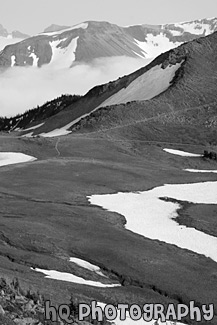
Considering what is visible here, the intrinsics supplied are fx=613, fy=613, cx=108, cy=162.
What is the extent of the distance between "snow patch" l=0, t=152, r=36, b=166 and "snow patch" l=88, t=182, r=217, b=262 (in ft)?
107

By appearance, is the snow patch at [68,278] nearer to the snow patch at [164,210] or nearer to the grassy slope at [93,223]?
the grassy slope at [93,223]

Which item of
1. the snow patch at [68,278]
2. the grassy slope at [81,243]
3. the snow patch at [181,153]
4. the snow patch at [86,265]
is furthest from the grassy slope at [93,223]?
the snow patch at [181,153]

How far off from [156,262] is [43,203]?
2421cm

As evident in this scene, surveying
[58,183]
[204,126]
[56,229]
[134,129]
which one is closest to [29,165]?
[58,183]

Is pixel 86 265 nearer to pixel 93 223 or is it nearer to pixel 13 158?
pixel 93 223

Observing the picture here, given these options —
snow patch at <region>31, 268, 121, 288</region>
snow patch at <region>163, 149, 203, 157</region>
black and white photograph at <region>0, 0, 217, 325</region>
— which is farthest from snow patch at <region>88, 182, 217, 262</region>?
snow patch at <region>163, 149, 203, 157</region>

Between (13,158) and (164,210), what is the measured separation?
157 feet

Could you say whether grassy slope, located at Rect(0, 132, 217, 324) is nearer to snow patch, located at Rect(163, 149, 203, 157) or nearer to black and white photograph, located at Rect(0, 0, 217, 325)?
black and white photograph, located at Rect(0, 0, 217, 325)

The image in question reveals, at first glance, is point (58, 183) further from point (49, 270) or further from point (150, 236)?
point (49, 270)

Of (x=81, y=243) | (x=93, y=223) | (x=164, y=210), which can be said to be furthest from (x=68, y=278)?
(x=164, y=210)

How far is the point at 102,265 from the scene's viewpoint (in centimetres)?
5791

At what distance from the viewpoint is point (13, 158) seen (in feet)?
408

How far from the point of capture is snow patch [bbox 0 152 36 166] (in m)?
121

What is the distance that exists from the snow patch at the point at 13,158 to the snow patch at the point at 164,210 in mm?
32749
